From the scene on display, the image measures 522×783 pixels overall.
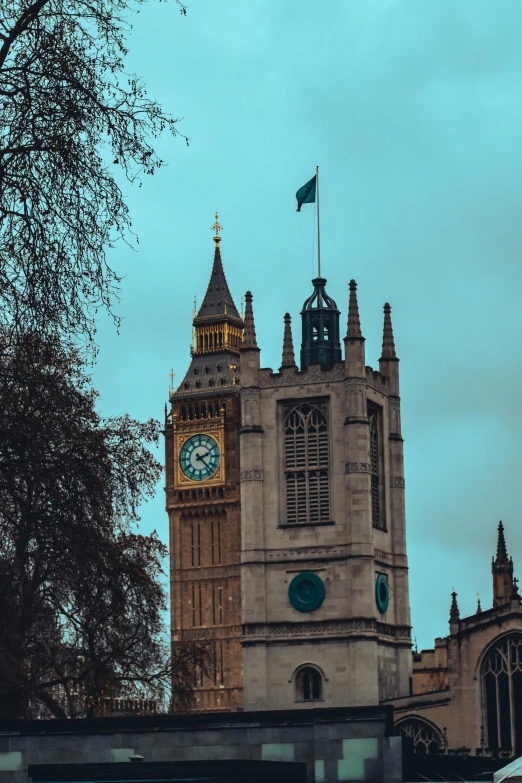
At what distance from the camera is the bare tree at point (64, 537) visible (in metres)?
21.3

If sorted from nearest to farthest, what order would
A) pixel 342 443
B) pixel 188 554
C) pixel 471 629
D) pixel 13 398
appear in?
pixel 13 398 → pixel 471 629 → pixel 342 443 → pixel 188 554

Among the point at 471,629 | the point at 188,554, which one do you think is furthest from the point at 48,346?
the point at 188,554

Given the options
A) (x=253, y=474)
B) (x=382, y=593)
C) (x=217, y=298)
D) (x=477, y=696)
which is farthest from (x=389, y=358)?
(x=217, y=298)

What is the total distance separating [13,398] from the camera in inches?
899

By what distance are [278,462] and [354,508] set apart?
14.0ft

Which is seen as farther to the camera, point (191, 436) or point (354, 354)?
point (191, 436)

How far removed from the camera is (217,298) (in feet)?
433

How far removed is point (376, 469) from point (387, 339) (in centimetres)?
697

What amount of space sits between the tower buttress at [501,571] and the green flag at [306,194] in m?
18.7

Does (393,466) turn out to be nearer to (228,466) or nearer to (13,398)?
(228,466)

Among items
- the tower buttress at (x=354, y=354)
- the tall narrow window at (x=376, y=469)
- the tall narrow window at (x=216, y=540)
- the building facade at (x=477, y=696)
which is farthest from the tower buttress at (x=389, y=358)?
the tall narrow window at (x=216, y=540)

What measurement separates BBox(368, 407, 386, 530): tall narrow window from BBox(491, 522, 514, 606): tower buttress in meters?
6.21

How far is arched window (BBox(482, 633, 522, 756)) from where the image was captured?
7988 centimetres

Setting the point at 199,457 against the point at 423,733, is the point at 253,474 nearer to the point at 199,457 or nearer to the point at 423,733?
the point at 423,733
